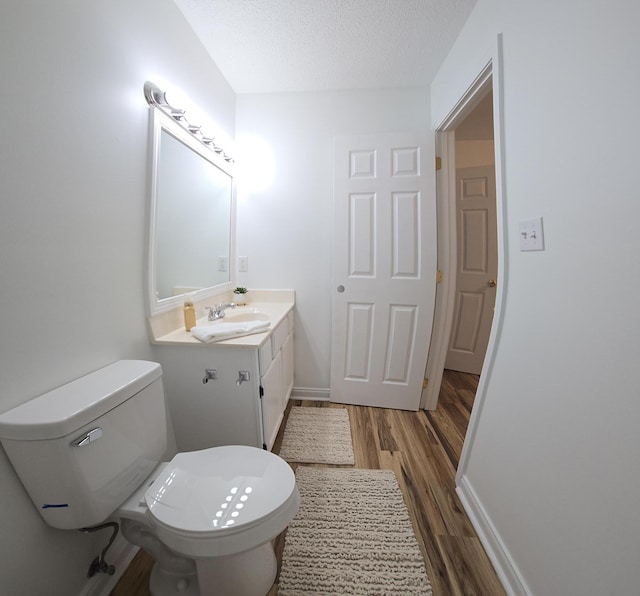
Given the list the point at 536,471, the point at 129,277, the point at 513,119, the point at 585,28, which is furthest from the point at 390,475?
the point at 585,28

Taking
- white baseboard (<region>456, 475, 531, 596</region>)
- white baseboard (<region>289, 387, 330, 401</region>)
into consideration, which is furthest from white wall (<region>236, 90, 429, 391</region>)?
white baseboard (<region>456, 475, 531, 596</region>)

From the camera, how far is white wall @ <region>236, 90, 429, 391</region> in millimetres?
1898

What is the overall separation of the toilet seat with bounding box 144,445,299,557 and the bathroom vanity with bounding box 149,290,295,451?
0.31 metres

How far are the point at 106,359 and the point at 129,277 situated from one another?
321 mm

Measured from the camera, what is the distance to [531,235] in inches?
35.7

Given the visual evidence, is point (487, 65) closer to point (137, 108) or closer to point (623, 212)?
point (623, 212)

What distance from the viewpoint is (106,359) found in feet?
3.08

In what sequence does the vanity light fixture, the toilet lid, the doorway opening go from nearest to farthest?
the toilet lid < the vanity light fixture < the doorway opening

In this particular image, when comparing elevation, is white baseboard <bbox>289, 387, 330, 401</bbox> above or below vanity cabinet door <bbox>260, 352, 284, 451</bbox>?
below

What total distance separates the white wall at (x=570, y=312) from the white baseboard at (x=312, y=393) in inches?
48.6

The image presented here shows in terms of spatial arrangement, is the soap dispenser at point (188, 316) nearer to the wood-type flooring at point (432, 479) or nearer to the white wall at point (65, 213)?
the white wall at point (65, 213)

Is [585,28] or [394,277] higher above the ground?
[585,28]

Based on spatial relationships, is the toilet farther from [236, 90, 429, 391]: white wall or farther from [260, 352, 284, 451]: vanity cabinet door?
[236, 90, 429, 391]: white wall

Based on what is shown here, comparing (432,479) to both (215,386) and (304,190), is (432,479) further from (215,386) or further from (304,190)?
(304,190)
